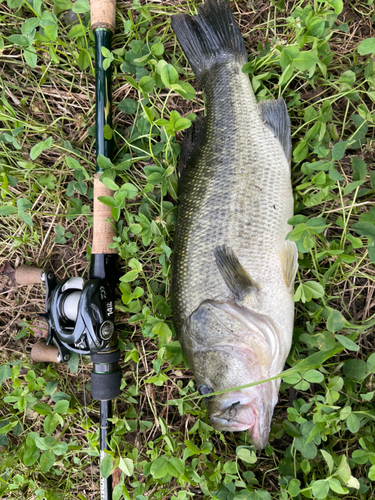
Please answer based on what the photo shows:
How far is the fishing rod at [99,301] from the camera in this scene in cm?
211

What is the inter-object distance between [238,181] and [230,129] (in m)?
0.37

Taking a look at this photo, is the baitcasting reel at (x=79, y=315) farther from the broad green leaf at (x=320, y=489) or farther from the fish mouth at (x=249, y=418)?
the broad green leaf at (x=320, y=489)

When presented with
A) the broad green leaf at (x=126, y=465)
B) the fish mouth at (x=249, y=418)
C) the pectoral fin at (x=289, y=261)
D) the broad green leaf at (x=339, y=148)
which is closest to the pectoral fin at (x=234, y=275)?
the pectoral fin at (x=289, y=261)

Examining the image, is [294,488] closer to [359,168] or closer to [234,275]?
[234,275]


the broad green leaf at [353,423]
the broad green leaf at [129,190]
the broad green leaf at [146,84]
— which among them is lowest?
the broad green leaf at [353,423]

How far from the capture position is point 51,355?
2.49 metres

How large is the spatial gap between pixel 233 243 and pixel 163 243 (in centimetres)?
48

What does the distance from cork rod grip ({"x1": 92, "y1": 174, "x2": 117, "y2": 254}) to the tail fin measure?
3.32 ft

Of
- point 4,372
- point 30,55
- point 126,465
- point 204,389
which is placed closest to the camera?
point 204,389

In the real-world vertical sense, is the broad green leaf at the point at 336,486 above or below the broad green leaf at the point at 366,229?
below

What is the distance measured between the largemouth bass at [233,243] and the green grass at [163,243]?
0.43 ft

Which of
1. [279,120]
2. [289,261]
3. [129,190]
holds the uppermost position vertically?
[279,120]

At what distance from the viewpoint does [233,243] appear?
1.99m

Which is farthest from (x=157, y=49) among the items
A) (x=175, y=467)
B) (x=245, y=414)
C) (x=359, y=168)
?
(x=175, y=467)
